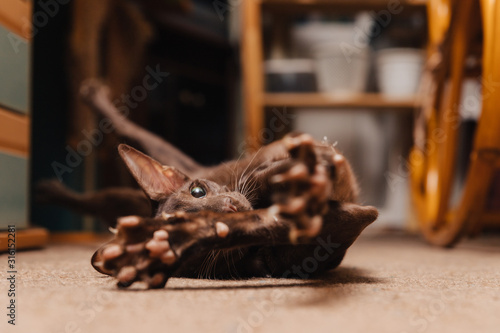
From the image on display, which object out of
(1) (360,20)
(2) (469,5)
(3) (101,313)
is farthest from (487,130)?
(1) (360,20)

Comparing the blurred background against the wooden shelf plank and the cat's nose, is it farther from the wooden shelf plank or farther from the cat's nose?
the cat's nose

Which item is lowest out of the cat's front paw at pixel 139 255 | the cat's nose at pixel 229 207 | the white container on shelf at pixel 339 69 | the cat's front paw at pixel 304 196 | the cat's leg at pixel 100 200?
the cat's leg at pixel 100 200

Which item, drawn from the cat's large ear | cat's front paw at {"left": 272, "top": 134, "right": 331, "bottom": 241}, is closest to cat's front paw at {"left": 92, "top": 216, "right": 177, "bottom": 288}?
cat's front paw at {"left": 272, "top": 134, "right": 331, "bottom": 241}

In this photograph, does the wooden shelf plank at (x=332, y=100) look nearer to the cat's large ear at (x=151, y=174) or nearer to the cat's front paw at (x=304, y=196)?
the cat's large ear at (x=151, y=174)

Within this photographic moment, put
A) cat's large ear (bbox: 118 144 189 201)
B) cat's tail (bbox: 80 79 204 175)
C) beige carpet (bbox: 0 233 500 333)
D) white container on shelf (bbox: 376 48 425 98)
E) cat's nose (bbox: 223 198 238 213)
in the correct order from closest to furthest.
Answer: beige carpet (bbox: 0 233 500 333), cat's nose (bbox: 223 198 238 213), cat's large ear (bbox: 118 144 189 201), cat's tail (bbox: 80 79 204 175), white container on shelf (bbox: 376 48 425 98)

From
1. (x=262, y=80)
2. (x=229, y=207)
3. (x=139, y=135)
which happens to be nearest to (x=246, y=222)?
(x=229, y=207)

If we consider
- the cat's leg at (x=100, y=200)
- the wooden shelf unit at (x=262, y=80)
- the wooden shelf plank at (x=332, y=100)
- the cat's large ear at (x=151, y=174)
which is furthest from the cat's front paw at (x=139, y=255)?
the wooden shelf plank at (x=332, y=100)

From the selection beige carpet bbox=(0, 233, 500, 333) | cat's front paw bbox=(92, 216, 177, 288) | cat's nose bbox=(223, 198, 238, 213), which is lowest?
beige carpet bbox=(0, 233, 500, 333)
